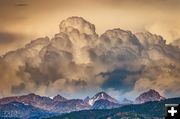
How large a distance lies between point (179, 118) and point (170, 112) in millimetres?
1782

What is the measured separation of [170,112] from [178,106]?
1.78 m

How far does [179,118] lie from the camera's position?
3723 inches

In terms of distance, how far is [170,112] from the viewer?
94688 millimetres

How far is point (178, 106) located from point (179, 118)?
2.04m

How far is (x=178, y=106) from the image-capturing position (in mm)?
95188
